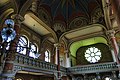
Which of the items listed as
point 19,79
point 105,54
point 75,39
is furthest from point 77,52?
point 19,79

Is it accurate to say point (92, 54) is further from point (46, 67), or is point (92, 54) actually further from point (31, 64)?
point (31, 64)

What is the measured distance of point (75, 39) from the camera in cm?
1714

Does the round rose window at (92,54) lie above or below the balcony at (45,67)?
above

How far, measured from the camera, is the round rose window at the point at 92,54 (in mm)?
17000

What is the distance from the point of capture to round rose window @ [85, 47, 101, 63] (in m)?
17.0

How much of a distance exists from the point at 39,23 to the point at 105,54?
33.0 ft

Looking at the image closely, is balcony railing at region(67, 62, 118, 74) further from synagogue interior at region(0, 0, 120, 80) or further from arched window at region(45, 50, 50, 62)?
arched window at region(45, 50, 50, 62)

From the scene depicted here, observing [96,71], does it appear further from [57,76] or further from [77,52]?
[77,52]

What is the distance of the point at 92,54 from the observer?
17.4 meters

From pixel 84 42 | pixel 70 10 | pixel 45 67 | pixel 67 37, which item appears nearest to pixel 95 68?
pixel 84 42

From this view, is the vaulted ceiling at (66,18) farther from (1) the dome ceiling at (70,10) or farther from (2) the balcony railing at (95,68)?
(2) the balcony railing at (95,68)

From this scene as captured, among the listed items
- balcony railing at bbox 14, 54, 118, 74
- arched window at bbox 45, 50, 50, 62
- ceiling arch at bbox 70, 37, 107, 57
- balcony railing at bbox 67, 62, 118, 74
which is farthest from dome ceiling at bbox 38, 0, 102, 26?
balcony railing at bbox 14, 54, 118, 74

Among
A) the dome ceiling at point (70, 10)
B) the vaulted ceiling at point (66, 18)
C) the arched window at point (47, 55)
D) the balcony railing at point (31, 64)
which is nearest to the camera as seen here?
the balcony railing at point (31, 64)

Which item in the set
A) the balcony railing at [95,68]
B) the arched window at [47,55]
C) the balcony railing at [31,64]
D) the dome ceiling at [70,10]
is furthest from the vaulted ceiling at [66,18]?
the balcony railing at [95,68]
